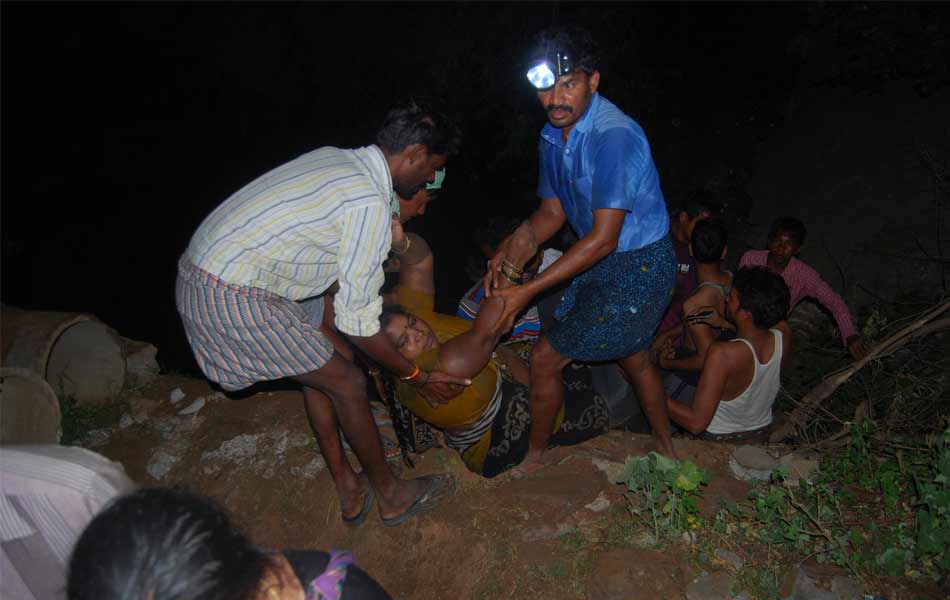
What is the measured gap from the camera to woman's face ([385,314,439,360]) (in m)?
2.83

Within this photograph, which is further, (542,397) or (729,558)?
(542,397)

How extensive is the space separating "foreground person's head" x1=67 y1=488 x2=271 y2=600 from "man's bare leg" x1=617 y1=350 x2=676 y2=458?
2.08 metres

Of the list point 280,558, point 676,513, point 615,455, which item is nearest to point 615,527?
point 676,513

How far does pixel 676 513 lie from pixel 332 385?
5.09ft

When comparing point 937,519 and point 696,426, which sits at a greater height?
point 937,519

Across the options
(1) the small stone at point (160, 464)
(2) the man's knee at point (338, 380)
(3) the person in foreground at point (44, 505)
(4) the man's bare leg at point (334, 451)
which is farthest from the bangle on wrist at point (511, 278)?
(1) the small stone at point (160, 464)

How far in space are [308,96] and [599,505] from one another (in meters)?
12.7

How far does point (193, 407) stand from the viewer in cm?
439

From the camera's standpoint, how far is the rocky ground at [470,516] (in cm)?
246

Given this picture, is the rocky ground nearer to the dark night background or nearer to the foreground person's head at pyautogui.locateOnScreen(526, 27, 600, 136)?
the foreground person's head at pyautogui.locateOnScreen(526, 27, 600, 136)

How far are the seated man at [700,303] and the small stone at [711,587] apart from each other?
55.8 inches

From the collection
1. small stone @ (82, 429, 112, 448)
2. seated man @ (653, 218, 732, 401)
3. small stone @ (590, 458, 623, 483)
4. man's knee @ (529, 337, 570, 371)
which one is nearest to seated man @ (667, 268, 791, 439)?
seated man @ (653, 218, 732, 401)

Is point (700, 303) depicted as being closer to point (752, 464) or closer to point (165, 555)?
point (752, 464)

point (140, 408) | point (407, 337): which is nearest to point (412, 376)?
point (407, 337)
